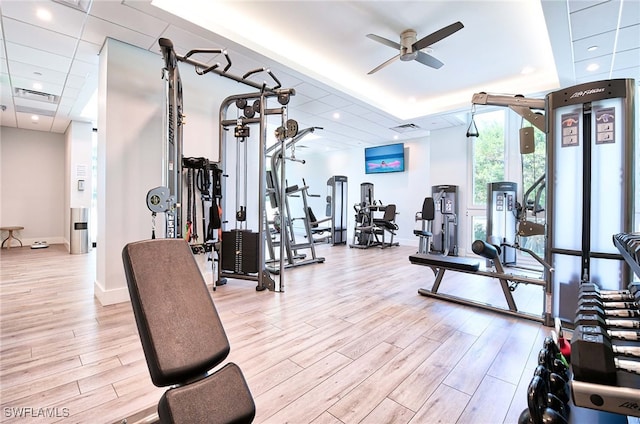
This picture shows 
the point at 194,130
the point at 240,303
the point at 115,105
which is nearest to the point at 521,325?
the point at 240,303

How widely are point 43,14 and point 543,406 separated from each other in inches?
185

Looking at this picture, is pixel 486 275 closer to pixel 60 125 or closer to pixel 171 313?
pixel 171 313

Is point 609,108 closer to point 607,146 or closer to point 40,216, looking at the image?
point 607,146

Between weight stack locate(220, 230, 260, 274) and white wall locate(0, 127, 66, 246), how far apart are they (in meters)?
6.73

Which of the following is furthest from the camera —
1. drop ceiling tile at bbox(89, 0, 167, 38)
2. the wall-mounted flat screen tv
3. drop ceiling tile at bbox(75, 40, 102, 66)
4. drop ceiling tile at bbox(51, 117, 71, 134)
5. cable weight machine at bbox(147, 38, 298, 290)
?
the wall-mounted flat screen tv

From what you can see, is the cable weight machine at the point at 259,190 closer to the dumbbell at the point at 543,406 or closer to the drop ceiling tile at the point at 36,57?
the drop ceiling tile at the point at 36,57

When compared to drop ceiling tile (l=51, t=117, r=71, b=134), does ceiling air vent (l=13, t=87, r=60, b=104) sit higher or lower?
lower

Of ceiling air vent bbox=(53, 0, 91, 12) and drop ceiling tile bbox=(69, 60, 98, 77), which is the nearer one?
ceiling air vent bbox=(53, 0, 91, 12)

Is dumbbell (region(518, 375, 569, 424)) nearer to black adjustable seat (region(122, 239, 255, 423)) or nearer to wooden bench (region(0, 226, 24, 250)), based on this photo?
black adjustable seat (region(122, 239, 255, 423))

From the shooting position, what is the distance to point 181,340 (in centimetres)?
102

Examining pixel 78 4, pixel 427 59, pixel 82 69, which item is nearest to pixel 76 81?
pixel 82 69

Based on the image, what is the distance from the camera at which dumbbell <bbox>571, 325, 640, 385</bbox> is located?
2.50ft

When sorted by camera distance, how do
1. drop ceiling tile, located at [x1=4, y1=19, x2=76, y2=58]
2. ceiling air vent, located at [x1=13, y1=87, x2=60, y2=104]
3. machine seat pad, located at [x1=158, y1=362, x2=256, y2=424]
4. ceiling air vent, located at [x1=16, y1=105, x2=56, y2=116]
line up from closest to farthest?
machine seat pad, located at [x1=158, y1=362, x2=256, y2=424], drop ceiling tile, located at [x1=4, y1=19, x2=76, y2=58], ceiling air vent, located at [x1=13, y1=87, x2=60, y2=104], ceiling air vent, located at [x1=16, y1=105, x2=56, y2=116]

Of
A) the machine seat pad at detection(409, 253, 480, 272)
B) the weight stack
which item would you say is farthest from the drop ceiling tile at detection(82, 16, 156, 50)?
the machine seat pad at detection(409, 253, 480, 272)
